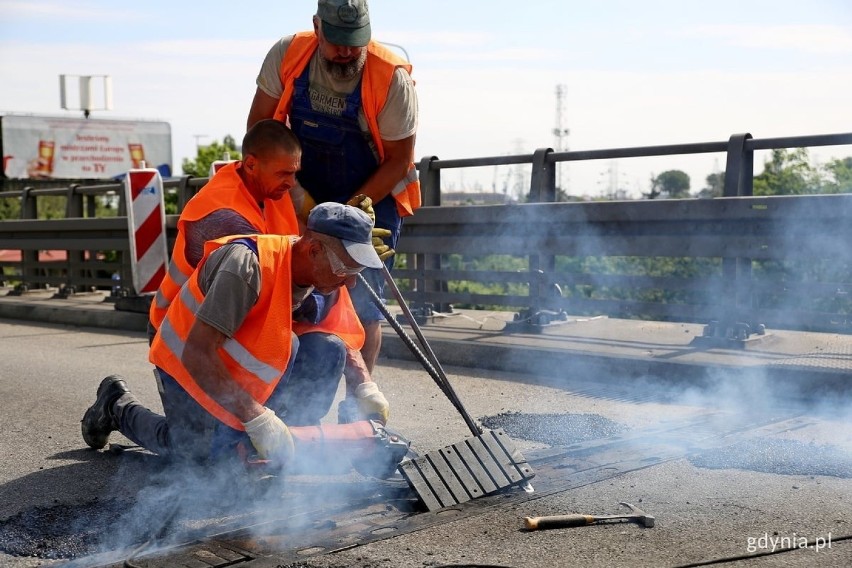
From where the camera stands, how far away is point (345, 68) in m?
4.54

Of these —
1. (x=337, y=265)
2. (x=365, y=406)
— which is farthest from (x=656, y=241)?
(x=337, y=265)

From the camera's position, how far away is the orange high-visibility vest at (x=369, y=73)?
459cm

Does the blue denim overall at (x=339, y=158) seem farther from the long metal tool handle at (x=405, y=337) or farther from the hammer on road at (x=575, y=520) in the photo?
the hammer on road at (x=575, y=520)

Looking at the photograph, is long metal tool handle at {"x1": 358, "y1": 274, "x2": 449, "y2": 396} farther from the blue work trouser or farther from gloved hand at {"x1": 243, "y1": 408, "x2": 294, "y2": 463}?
gloved hand at {"x1": 243, "y1": 408, "x2": 294, "y2": 463}

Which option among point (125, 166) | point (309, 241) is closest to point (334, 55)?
point (309, 241)

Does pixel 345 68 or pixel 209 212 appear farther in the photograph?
pixel 345 68

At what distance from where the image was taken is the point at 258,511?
11.7 feet

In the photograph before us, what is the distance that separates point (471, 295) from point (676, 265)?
7629 millimetres

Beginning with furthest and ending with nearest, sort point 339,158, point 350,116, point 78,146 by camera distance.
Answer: point 78,146 < point 339,158 < point 350,116

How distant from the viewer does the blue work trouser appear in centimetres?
371

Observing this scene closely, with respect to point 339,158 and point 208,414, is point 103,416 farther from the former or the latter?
point 339,158

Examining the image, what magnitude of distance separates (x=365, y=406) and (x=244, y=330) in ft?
2.48

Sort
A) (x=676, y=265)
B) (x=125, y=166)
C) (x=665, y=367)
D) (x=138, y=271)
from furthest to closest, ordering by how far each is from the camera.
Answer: (x=125, y=166) < (x=676, y=265) < (x=138, y=271) < (x=665, y=367)

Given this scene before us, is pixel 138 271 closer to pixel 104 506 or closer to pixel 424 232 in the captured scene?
pixel 424 232
